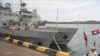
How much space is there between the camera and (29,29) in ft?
82.4

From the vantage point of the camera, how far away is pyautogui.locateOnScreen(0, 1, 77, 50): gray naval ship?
24.2 m

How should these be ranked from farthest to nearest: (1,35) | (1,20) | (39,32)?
(1,20) → (1,35) → (39,32)

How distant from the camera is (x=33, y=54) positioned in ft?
45.0

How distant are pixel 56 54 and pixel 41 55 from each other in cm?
109

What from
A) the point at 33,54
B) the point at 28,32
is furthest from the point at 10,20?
the point at 33,54

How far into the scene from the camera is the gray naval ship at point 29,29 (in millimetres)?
24181

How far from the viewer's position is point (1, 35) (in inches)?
1018

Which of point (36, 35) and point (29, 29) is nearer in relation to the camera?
point (36, 35)

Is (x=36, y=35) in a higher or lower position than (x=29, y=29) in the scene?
lower

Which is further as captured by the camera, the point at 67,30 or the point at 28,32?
the point at 67,30

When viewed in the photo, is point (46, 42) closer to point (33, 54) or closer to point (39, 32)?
point (39, 32)

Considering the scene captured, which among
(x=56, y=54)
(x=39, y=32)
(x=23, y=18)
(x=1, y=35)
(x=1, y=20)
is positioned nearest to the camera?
(x=56, y=54)

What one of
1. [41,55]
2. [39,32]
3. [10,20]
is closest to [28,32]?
[39,32]

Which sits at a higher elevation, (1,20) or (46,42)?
(1,20)
